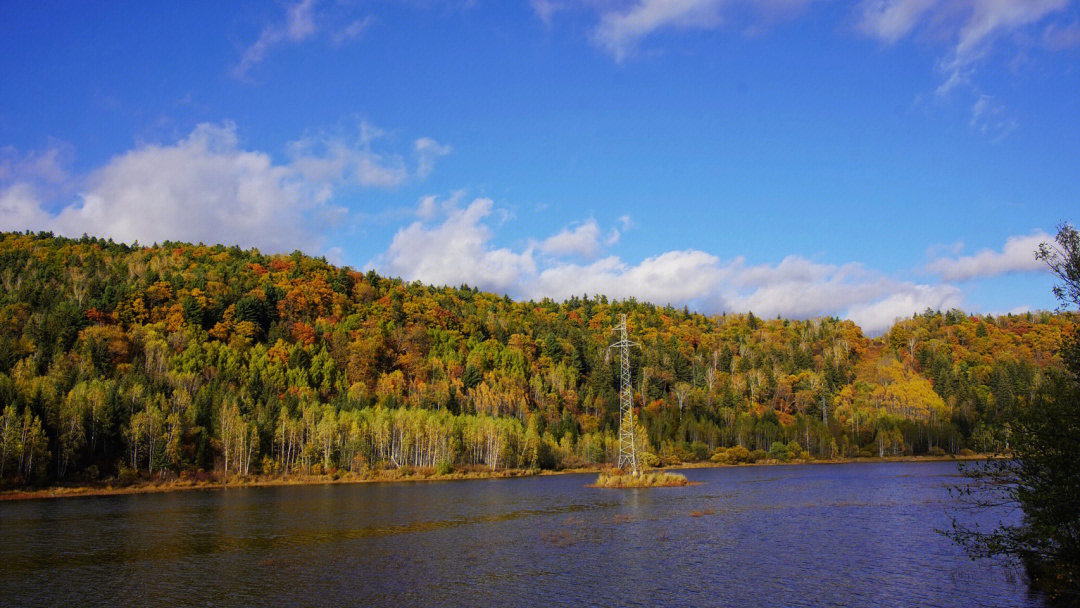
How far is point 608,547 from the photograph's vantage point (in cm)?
4316

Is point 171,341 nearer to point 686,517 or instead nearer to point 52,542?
point 52,542

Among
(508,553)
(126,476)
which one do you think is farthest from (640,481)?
(126,476)

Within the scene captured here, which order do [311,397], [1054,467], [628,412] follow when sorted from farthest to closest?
[311,397]
[628,412]
[1054,467]

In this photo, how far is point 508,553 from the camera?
138ft

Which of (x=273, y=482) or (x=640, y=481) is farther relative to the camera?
(x=273, y=482)

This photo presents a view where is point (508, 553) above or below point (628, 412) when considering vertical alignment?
below

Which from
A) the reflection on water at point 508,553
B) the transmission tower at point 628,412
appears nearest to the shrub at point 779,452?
the transmission tower at point 628,412

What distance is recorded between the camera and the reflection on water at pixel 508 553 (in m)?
31.7

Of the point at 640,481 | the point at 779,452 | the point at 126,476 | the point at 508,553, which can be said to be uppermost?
the point at 508,553

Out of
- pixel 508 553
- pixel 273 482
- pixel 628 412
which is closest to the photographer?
pixel 508 553

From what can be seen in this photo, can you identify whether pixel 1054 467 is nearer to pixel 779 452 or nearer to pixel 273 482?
pixel 273 482

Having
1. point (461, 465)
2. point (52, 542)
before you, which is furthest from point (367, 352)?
point (52, 542)

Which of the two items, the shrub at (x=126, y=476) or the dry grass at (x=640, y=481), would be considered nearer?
the dry grass at (x=640, y=481)

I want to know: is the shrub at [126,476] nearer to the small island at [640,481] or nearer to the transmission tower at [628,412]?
the small island at [640,481]
